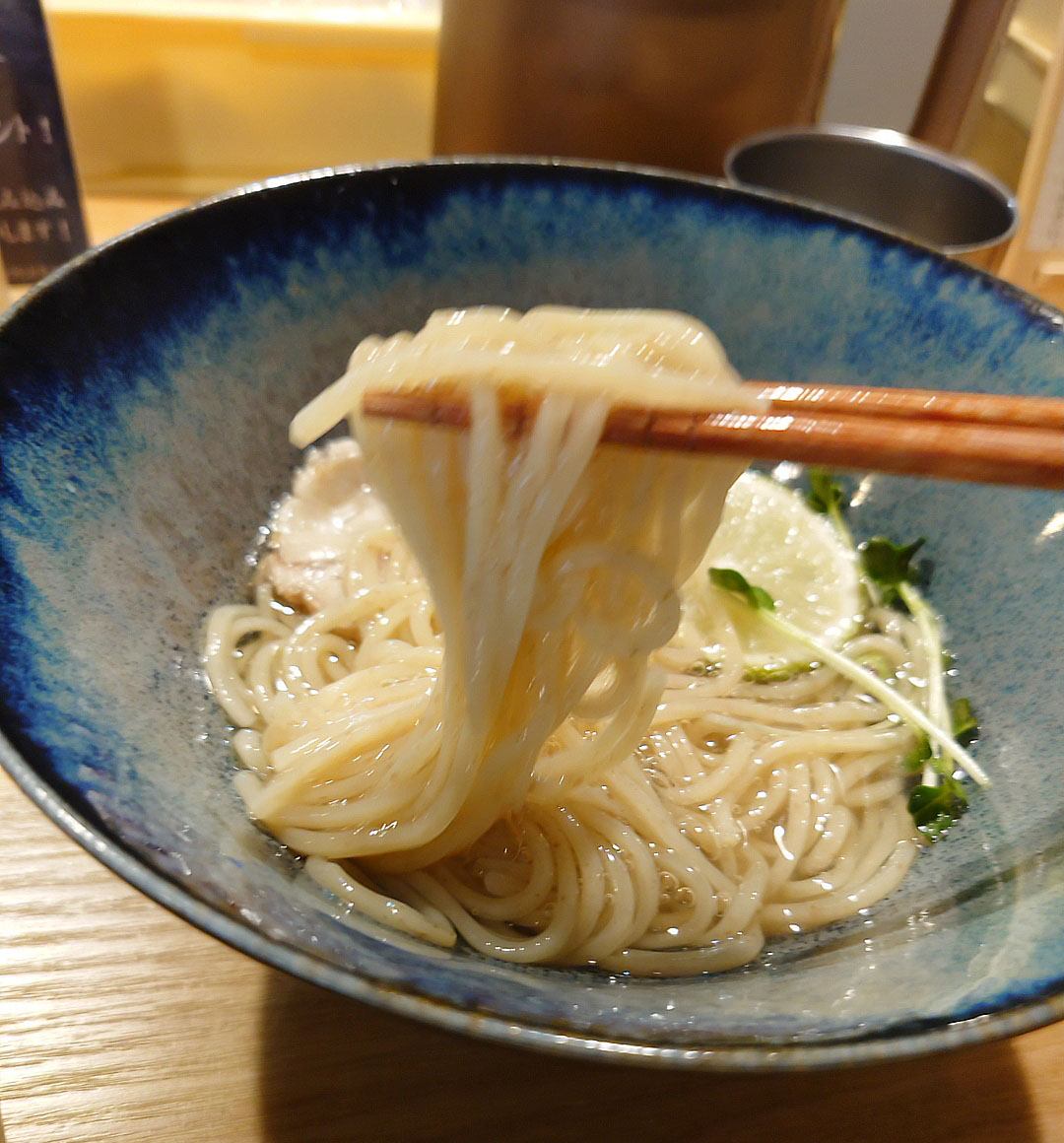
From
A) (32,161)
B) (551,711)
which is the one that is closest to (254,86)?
(32,161)

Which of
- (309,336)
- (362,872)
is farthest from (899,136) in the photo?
(362,872)

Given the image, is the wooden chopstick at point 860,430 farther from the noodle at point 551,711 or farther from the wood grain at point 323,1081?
the wood grain at point 323,1081

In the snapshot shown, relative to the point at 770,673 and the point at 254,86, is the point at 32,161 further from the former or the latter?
the point at 770,673

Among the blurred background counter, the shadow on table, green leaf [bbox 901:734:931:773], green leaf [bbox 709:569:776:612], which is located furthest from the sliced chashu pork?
the blurred background counter

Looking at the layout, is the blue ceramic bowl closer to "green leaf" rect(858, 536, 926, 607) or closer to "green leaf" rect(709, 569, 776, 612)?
"green leaf" rect(858, 536, 926, 607)

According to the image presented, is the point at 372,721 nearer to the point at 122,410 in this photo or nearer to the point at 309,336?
the point at 122,410

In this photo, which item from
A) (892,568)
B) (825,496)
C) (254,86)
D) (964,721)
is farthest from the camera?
(254,86)
